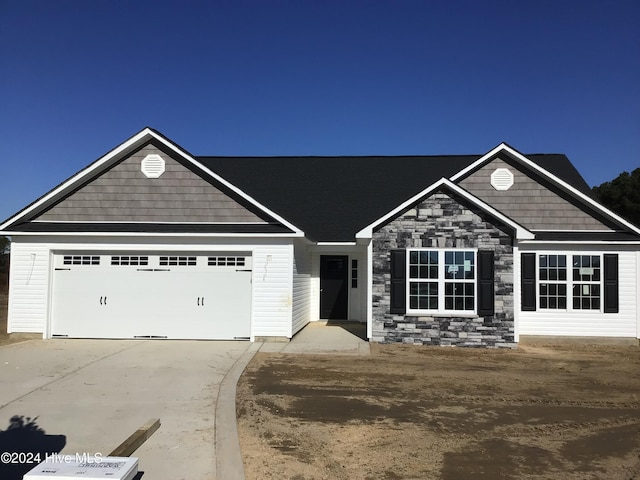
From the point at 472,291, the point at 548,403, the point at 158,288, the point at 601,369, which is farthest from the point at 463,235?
the point at 158,288

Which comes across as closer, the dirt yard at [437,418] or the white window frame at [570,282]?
the dirt yard at [437,418]

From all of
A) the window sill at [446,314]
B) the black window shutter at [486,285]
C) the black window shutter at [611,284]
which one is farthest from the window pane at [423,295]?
the black window shutter at [611,284]

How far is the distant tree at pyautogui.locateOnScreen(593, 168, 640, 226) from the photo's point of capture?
105 ft

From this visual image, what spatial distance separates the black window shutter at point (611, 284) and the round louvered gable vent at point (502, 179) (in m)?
3.31

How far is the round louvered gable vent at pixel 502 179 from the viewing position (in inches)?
562

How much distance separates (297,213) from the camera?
57.2 feet

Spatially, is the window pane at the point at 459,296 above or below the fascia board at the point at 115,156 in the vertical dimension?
below

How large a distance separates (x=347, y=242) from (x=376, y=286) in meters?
3.43

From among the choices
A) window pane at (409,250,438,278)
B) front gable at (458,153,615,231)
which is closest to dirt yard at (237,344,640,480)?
window pane at (409,250,438,278)

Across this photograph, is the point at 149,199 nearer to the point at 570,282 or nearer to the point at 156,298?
the point at 156,298

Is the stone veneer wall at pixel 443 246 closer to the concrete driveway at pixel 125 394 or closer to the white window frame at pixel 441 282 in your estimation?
the white window frame at pixel 441 282

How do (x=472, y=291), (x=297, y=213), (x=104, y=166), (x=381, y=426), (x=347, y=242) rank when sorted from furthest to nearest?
(x=297, y=213) → (x=347, y=242) → (x=104, y=166) → (x=472, y=291) → (x=381, y=426)

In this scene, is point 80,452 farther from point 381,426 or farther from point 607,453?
point 607,453

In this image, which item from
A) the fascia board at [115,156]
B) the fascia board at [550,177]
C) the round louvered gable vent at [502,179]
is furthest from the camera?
the round louvered gable vent at [502,179]
